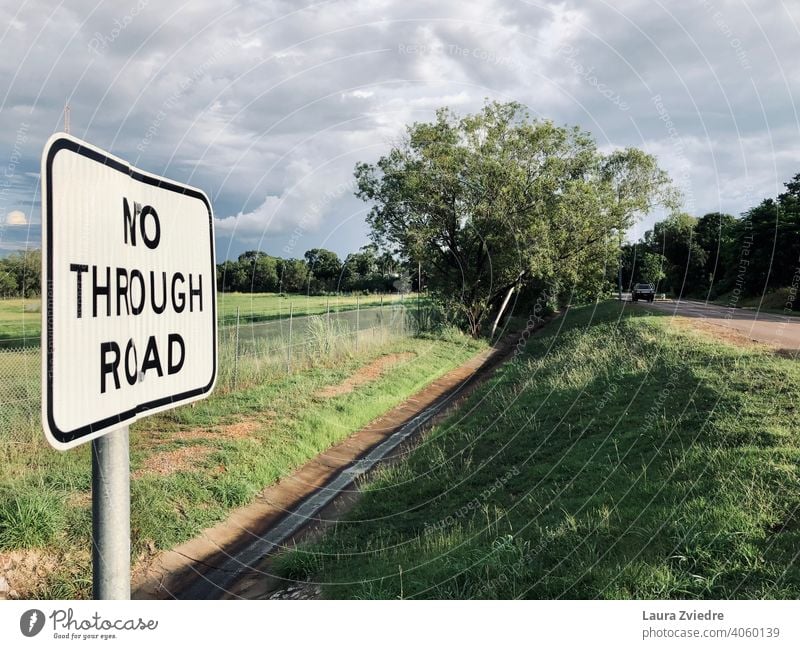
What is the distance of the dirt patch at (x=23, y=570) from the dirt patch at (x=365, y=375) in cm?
674

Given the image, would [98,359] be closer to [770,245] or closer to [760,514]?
[760,514]

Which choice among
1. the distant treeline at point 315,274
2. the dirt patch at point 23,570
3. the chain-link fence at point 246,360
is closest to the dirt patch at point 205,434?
the chain-link fence at point 246,360

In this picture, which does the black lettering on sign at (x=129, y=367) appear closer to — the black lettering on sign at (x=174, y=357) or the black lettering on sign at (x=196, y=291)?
the black lettering on sign at (x=174, y=357)

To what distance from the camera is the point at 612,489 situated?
5633 millimetres

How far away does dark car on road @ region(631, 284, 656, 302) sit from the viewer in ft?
127

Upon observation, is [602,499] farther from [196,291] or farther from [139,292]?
[139,292]

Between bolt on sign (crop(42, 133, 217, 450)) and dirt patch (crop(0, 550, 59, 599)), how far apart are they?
195 inches

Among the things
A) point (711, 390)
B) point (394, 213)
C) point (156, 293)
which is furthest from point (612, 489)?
point (394, 213)

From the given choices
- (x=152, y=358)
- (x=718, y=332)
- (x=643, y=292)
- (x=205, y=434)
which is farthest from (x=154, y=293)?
(x=643, y=292)

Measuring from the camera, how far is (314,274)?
2059 centimetres

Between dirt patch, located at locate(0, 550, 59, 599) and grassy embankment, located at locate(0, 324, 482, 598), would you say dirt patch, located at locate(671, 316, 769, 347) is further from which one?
dirt patch, located at locate(0, 550, 59, 599)

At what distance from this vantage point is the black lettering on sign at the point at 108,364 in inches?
47.1

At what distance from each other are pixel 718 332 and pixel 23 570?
15.4 m
